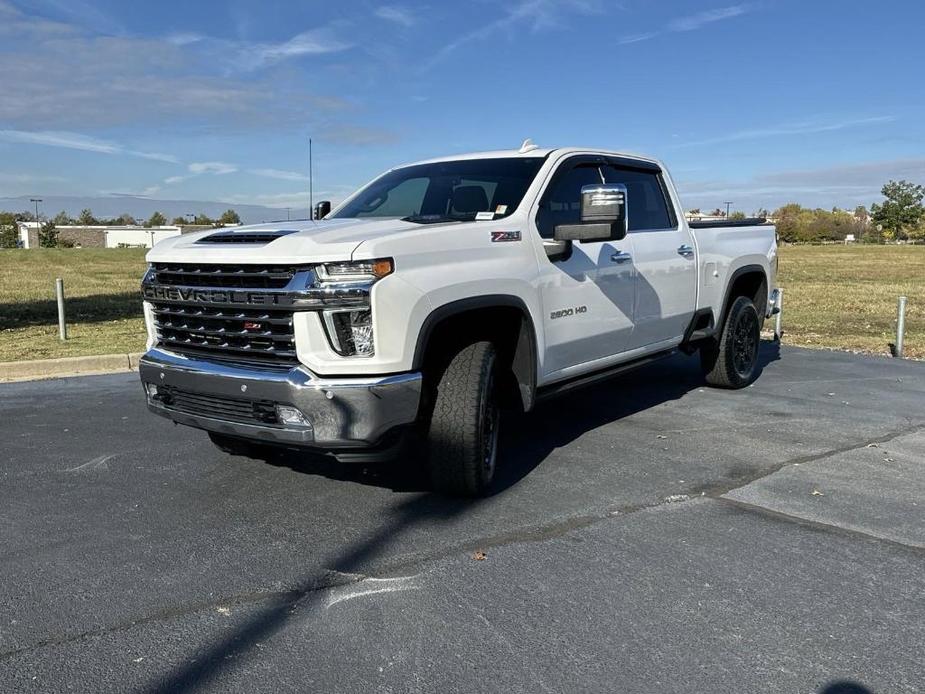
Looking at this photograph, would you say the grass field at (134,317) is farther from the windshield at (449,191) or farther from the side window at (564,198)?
the side window at (564,198)

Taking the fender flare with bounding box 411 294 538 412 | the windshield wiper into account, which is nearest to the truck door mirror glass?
the windshield wiper

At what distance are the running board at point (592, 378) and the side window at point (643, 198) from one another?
100cm

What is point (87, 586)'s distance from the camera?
3.55 m

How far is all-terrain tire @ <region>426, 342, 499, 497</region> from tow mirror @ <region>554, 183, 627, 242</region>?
0.90 m

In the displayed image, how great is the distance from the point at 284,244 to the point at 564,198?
2207mm

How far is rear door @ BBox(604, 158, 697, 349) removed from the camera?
615 cm

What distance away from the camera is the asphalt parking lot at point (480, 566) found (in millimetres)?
2920

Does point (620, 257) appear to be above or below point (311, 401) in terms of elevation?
above

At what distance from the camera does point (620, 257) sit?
5785 mm

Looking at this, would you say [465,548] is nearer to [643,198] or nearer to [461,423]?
[461,423]

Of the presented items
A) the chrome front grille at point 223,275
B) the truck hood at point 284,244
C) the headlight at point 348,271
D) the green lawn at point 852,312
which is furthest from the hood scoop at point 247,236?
the green lawn at point 852,312

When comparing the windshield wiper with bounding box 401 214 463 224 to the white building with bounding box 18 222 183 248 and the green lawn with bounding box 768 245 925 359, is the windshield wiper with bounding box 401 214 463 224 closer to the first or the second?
the green lawn with bounding box 768 245 925 359

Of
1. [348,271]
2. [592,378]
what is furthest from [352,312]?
[592,378]

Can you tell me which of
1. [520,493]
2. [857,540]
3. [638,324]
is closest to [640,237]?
[638,324]
